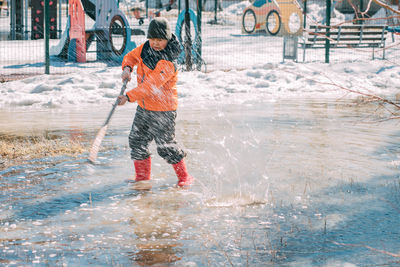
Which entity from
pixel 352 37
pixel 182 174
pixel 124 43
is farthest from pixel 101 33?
pixel 182 174

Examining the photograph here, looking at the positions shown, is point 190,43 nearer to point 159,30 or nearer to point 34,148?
point 34,148

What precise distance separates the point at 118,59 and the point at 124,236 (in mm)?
13306

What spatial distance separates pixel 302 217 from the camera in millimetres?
4391

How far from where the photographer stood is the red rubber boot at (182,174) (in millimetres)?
5379

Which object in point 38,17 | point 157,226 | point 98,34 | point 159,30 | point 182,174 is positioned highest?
point 38,17

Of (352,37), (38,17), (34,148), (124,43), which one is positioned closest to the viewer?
(34,148)

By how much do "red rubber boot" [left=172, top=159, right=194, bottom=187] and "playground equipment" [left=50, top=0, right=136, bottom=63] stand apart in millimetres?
11291

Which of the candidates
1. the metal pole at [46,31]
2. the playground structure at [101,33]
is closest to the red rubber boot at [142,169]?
the metal pole at [46,31]

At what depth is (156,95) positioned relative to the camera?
5.06 meters

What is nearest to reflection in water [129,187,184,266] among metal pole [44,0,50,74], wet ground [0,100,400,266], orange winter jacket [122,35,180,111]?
wet ground [0,100,400,266]

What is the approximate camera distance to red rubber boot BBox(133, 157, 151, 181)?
5.44m

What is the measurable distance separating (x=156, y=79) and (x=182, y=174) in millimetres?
985

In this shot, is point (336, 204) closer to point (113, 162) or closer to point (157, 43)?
point (157, 43)

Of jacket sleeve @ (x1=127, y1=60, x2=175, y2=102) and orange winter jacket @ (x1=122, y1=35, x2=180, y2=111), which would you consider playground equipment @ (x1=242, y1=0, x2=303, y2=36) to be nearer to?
orange winter jacket @ (x1=122, y1=35, x2=180, y2=111)
